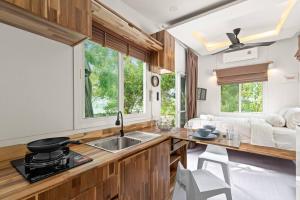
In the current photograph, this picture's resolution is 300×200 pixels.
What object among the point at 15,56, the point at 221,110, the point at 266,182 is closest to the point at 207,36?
the point at 221,110

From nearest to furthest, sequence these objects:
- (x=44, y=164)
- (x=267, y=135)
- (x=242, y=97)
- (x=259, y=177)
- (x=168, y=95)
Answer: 1. (x=44, y=164)
2. (x=259, y=177)
3. (x=267, y=135)
4. (x=168, y=95)
5. (x=242, y=97)

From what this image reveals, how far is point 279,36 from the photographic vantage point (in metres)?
3.59

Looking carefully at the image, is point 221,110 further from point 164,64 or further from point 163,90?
point 164,64

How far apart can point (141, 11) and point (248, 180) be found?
3.28m

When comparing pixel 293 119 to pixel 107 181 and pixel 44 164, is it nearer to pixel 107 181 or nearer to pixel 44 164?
pixel 107 181

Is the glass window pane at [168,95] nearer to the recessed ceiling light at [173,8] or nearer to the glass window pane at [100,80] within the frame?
the recessed ceiling light at [173,8]

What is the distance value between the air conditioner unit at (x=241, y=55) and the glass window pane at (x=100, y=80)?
13.7ft

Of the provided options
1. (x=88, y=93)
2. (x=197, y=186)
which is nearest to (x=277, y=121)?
(x=197, y=186)

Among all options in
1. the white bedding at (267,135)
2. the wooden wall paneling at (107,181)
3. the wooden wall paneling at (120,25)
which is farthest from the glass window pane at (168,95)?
the wooden wall paneling at (107,181)

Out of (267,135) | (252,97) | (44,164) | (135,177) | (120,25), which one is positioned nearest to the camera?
(44,164)

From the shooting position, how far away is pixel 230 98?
16.4 feet

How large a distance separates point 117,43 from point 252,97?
4.59 metres

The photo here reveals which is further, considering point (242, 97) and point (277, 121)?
point (242, 97)

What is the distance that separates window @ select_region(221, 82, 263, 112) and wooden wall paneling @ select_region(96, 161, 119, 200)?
4.85 metres
